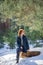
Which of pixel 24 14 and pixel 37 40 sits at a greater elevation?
pixel 24 14

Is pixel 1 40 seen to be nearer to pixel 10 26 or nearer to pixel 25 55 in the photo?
pixel 10 26

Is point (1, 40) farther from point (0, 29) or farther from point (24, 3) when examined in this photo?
point (24, 3)

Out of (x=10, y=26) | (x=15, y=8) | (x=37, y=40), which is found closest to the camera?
(x=15, y=8)

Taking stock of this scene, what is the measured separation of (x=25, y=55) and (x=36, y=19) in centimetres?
63

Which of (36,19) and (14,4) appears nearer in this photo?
(14,4)

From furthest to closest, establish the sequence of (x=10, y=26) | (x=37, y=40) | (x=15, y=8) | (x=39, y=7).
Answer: (x=10, y=26) → (x=37, y=40) → (x=15, y=8) → (x=39, y=7)

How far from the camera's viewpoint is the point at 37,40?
541 cm

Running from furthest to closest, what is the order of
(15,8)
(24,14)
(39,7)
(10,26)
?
1. (10,26)
2. (24,14)
3. (15,8)
4. (39,7)

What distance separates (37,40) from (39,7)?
7.28 ft

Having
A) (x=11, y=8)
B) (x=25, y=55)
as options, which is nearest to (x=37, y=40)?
(x=25, y=55)

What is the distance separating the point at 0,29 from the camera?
603 cm

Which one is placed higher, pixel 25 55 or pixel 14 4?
pixel 14 4

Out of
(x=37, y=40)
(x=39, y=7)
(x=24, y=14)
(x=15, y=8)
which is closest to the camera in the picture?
(x=39, y=7)

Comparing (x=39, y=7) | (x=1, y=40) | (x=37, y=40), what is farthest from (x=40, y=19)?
(x=1, y=40)
